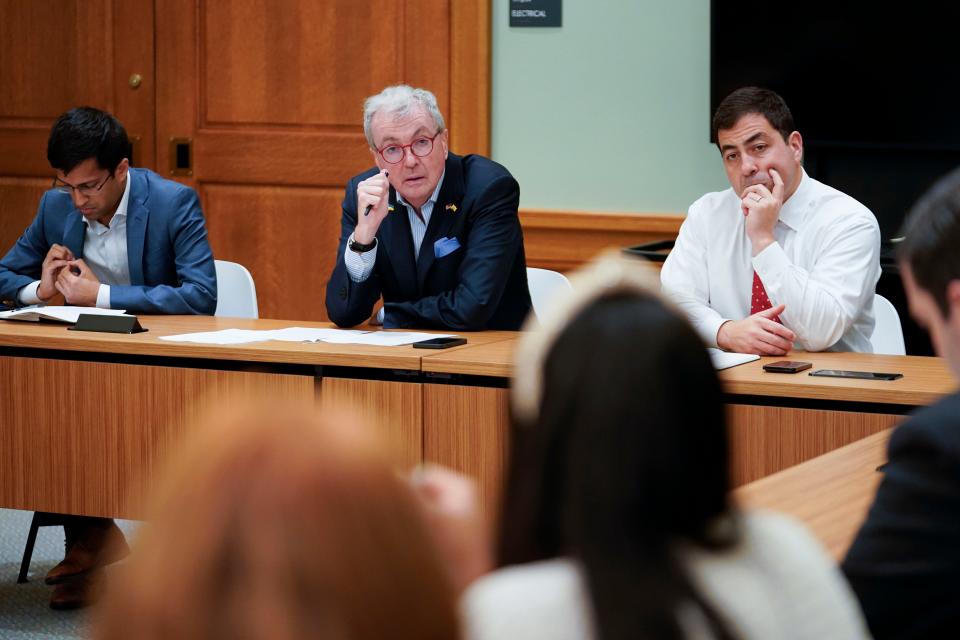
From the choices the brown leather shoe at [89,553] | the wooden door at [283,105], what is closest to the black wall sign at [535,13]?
the wooden door at [283,105]

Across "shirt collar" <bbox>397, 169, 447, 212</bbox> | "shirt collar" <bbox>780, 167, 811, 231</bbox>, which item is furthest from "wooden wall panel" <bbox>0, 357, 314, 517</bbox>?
"shirt collar" <bbox>780, 167, 811, 231</bbox>

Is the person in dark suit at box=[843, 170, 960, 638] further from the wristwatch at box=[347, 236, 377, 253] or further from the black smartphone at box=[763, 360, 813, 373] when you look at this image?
the wristwatch at box=[347, 236, 377, 253]

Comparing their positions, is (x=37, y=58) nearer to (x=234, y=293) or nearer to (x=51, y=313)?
(x=234, y=293)

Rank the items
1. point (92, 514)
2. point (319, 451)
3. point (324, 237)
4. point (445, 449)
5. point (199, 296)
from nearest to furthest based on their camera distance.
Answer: point (319, 451), point (445, 449), point (92, 514), point (199, 296), point (324, 237)

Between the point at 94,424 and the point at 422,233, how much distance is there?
1.16 m

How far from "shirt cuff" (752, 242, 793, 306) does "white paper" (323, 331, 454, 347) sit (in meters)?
0.83

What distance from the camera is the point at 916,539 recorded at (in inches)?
54.4

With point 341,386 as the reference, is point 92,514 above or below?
below

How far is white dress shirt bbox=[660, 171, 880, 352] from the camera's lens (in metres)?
3.38

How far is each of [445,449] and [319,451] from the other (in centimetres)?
242

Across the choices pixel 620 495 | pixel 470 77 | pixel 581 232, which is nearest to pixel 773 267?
pixel 581 232

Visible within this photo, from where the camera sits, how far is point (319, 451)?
2.41 ft

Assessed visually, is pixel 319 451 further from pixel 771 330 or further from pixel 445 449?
pixel 771 330

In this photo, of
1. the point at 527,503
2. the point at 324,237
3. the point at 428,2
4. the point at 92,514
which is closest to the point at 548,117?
the point at 428,2
